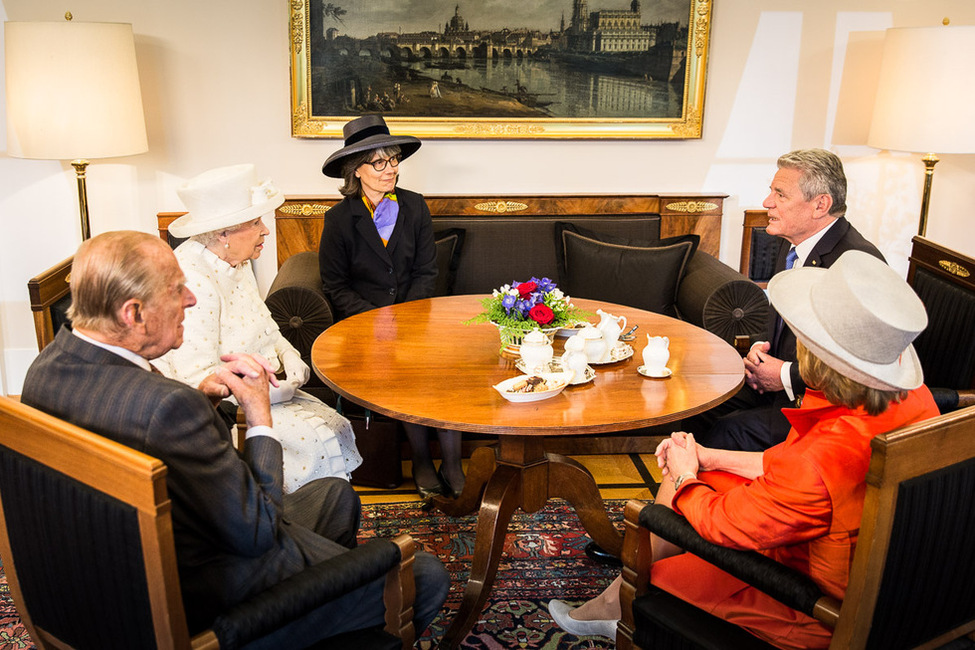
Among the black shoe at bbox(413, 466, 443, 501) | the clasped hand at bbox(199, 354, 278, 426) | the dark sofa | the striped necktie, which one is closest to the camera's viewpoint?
the clasped hand at bbox(199, 354, 278, 426)

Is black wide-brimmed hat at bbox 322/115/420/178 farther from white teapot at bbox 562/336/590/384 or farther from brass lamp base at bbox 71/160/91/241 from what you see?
white teapot at bbox 562/336/590/384

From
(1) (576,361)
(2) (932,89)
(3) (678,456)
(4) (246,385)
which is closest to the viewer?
(4) (246,385)

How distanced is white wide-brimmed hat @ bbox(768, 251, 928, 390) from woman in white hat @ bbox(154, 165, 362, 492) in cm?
161

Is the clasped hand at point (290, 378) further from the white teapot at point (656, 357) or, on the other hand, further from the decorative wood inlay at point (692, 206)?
the decorative wood inlay at point (692, 206)

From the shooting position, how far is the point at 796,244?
127 inches

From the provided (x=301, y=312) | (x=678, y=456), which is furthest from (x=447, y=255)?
(x=678, y=456)

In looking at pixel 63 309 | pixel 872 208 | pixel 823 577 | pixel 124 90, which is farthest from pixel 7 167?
pixel 872 208

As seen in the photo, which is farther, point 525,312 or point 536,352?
point 525,312

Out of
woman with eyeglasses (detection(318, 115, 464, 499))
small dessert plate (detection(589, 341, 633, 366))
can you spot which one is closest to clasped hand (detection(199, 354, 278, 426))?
small dessert plate (detection(589, 341, 633, 366))

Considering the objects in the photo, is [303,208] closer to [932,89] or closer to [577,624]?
[577,624]

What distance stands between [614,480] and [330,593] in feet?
Result: 7.39

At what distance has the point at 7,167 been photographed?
4539 mm

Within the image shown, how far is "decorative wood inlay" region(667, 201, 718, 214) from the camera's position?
4.78 meters

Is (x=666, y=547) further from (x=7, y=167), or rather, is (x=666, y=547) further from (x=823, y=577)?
(x=7, y=167)
